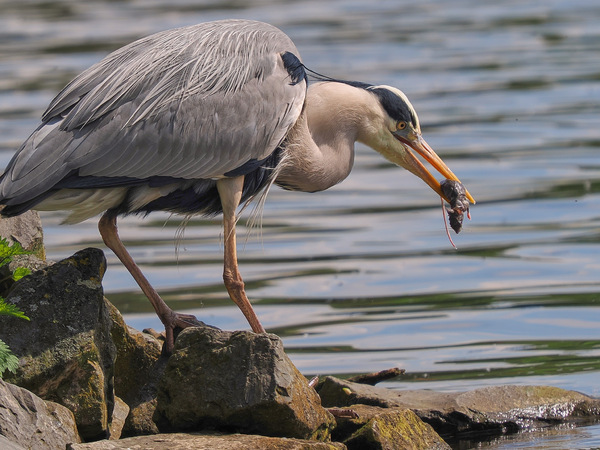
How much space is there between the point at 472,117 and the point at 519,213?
15.9ft

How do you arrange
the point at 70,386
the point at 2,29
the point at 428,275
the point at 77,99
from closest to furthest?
the point at 70,386 → the point at 77,99 → the point at 428,275 → the point at 2,29

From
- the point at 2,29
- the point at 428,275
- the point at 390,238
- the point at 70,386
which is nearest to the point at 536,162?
the point at 390,238

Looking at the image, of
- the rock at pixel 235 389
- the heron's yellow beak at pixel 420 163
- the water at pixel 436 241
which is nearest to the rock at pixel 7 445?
the rock at pixel 235 389

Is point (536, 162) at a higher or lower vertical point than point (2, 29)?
lower

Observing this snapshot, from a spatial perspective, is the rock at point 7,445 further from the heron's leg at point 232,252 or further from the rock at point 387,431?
the heron's leg at point 232,252

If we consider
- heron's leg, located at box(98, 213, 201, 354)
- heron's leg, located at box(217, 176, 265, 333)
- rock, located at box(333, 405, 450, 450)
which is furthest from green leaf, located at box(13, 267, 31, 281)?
rock, located at box(333, 405, 450, 450)

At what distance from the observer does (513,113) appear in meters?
17.6

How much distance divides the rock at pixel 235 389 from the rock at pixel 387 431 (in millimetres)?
263

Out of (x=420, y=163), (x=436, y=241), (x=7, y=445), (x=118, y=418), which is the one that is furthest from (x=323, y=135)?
(x=436, y=241)

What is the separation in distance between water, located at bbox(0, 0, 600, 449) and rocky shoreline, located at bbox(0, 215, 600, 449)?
1283 mm

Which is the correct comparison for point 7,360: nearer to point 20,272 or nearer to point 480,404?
point 20,272

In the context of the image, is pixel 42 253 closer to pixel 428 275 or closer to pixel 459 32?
pixel 428 275

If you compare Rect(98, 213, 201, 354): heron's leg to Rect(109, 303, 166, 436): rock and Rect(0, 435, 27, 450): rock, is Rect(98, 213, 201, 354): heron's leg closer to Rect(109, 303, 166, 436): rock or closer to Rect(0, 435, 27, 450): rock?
Rect(109, 303, 166, 436): rock

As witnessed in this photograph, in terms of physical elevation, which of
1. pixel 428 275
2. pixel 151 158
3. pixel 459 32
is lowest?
pixel 428 275
